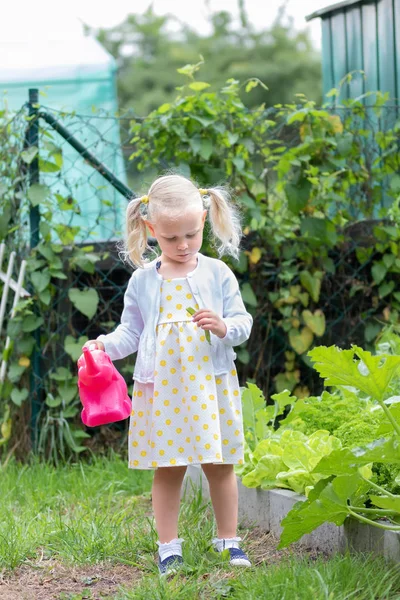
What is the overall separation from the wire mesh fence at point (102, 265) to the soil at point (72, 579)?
1.47 metres

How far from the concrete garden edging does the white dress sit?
0.34m

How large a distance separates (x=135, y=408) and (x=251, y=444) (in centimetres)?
82

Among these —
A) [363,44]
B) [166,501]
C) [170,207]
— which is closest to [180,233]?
[170,207]

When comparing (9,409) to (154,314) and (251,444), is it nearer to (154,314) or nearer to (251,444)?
(251,444)

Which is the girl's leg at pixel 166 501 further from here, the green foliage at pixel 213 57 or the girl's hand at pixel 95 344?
the green foliage at pixel 213 57

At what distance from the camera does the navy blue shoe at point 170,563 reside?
2.47 meters

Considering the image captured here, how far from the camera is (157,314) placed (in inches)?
102

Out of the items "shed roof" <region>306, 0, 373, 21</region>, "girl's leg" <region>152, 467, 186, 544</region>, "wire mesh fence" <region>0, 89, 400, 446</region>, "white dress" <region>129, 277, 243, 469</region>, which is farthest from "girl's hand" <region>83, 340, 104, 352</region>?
"shed roof" <region>306, 0, 373, 21</region>

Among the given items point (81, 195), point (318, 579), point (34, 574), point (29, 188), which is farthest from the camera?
point (81, 195)

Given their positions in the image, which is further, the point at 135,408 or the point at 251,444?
the point at 251,444

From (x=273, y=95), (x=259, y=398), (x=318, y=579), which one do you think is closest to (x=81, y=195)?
(x=259, y=398)

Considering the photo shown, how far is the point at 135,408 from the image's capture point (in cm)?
258

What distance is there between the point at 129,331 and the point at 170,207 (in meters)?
0.42

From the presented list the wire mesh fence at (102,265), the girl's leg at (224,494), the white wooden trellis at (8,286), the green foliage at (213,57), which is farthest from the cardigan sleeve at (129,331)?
the green foliage at (213,57)
